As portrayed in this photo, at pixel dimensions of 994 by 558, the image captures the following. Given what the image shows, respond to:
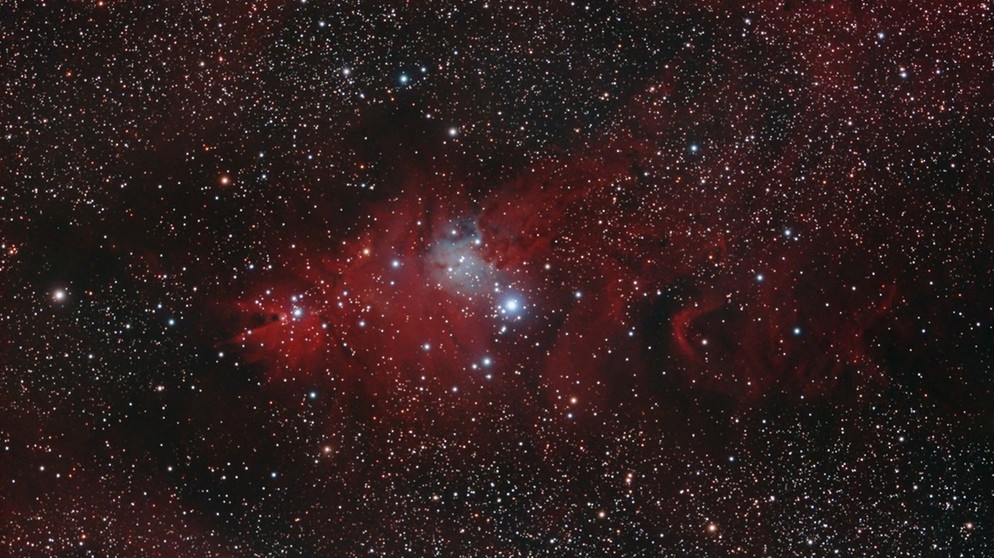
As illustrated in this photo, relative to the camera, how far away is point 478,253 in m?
0.53

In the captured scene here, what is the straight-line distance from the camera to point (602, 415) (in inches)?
21.3

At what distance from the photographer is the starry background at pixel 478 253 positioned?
0.53 metres

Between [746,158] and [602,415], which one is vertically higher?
[746,158]

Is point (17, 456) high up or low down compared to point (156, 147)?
down

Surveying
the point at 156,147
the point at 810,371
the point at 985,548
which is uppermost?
the point at 156,147

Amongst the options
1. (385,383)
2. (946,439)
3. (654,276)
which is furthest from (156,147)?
(946,439)

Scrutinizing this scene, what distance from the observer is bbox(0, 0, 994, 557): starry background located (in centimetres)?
53

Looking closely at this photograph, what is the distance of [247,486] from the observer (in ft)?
1.78

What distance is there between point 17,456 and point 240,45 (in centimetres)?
42

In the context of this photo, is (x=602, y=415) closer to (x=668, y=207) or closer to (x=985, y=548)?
(x=668, y=207)

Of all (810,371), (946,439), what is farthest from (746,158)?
(946,439)

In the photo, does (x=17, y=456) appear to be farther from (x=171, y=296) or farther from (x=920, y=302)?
(x=920, y=302)

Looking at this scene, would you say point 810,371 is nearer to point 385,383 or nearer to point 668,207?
point 668,207

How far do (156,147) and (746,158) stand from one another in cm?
52
